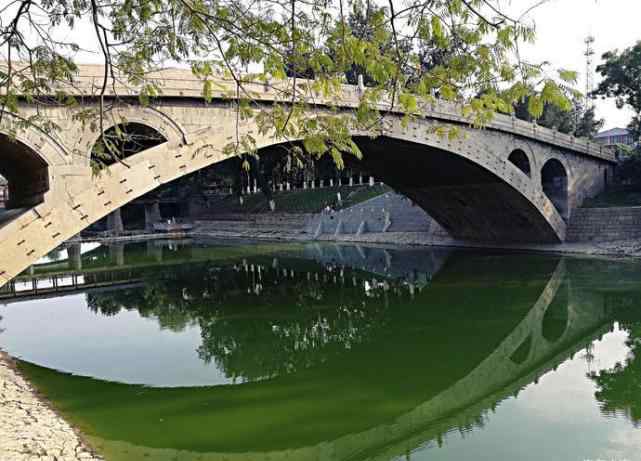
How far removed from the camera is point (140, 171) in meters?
12.4

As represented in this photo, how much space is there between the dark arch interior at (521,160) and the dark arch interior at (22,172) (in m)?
19.5

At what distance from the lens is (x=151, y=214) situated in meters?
53.5

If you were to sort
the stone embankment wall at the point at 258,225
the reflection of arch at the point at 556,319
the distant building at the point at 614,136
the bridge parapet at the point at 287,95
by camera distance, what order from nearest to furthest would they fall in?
1. the bridge parapet at the point at 287,95
2. the reflection of arch at the point at 556,319
3. the stone embankment wall at the point at 258,225
4. the distant building at the point at 614,136

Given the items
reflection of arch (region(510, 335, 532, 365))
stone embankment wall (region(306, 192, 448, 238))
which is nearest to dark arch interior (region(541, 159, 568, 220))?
stone embankment wall (region(306, 192, 448, 238))

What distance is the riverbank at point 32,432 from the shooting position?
6820mm

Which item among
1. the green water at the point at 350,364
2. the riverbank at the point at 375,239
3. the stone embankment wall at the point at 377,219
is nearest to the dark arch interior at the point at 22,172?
the green water at the point at 350,364

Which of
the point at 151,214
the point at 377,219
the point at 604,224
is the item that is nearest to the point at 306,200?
the point at 377,219

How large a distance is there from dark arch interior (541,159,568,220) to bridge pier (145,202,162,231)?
36077mm

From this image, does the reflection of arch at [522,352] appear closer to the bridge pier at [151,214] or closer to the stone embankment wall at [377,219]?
the stone embankment wall at [377,219]

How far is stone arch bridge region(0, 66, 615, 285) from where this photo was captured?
1136cm

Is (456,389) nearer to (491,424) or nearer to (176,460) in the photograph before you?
(491,424)

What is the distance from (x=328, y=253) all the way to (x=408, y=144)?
11991 mm

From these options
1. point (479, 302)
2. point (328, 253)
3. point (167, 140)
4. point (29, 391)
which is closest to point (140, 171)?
point (167, 140)

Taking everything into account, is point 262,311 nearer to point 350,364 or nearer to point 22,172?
point 350,364
